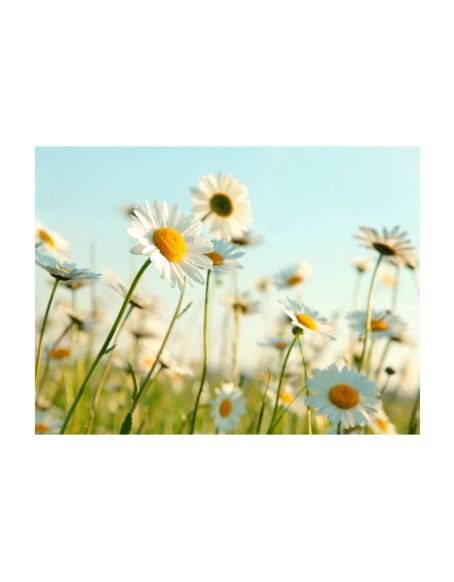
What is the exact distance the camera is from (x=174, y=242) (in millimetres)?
986

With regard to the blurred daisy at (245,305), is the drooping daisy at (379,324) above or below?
below

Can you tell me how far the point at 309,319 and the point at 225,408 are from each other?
278mm

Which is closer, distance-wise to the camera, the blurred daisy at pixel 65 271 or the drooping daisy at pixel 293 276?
the blurred daisy at pixel 65 271

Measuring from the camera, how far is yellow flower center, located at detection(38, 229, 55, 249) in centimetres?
137

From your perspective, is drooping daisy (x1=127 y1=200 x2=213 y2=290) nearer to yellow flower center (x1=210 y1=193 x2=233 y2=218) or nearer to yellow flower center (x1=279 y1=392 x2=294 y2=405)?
yellow flower center (x1=210 y1=193 x2=233 y2=218)

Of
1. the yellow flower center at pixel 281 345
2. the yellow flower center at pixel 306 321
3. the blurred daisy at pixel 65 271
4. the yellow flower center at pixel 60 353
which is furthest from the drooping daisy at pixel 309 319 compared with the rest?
the yellow flower center at pixel 60 353

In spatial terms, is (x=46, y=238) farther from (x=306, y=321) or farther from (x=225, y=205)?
(x=306, y=321)

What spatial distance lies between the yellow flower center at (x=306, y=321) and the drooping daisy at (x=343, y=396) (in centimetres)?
8

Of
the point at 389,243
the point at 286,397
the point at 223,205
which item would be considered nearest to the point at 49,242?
the point at 223,205

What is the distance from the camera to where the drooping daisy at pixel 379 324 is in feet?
4.62

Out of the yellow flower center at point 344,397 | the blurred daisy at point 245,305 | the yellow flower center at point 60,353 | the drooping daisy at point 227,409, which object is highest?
the blurred daisy at point 245,305

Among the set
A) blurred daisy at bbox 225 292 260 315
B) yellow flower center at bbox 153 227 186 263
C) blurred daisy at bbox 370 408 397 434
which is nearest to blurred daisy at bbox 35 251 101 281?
yellow flower center at bbox 153 227 186 263

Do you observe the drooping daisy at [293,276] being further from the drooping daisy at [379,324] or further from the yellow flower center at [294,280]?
the drooping daisy at [379,324]
